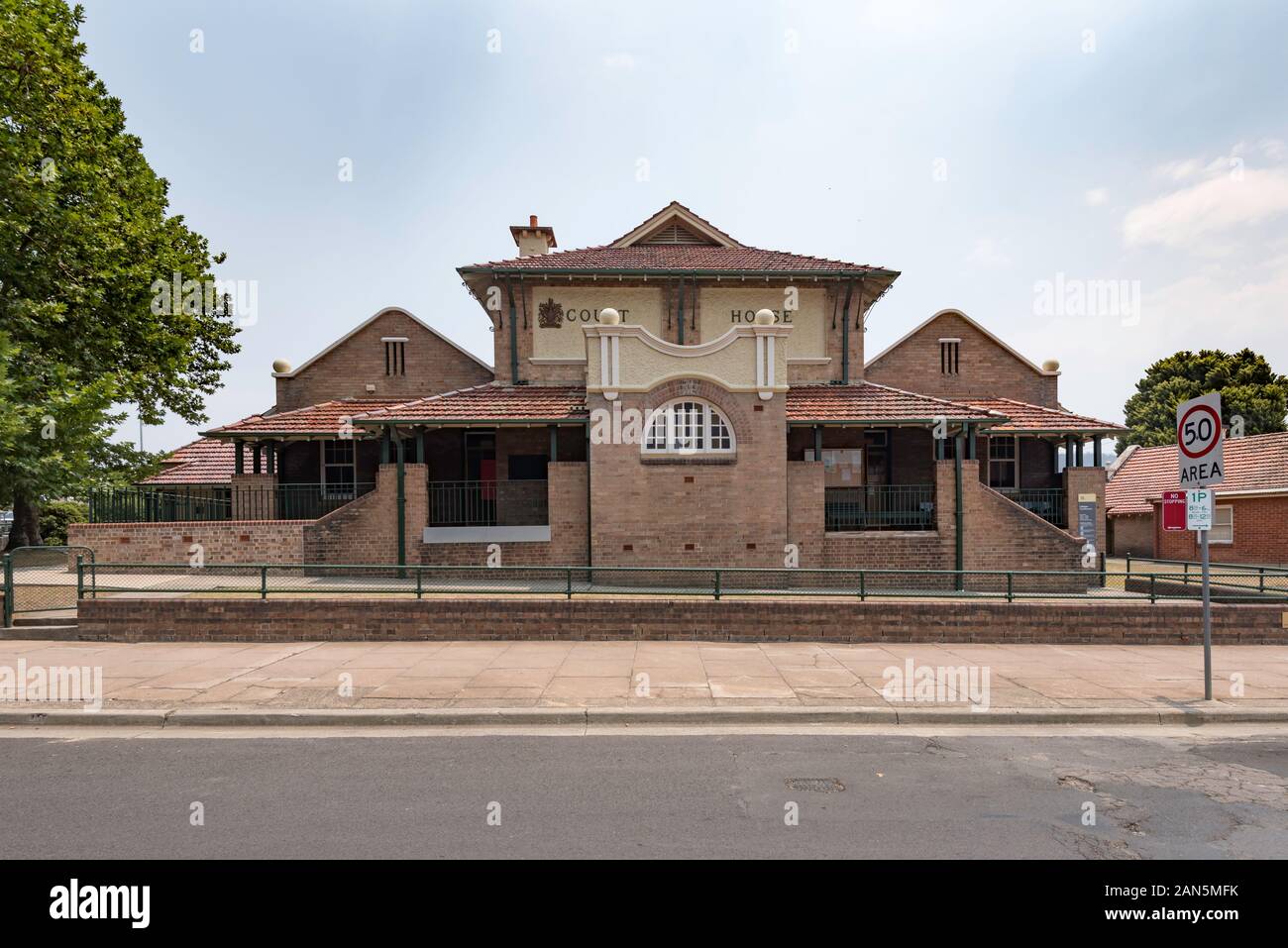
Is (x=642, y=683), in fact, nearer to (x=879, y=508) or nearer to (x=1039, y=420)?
(x=879, y=508)

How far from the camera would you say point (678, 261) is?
21359mm

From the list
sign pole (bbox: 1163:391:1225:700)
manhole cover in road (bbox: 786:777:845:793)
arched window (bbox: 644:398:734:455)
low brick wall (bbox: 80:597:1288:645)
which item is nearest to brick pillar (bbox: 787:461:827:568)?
arched window (bbox: 644:398:734:455)

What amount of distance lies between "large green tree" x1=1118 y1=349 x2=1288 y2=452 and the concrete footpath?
28.3 meters

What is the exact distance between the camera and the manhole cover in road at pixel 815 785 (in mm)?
5520

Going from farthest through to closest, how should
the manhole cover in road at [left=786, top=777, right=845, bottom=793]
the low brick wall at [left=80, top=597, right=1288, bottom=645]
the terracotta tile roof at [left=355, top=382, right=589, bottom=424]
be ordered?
the terracotta tile roof at [left=355, top=382, right=589, bottom=424], the low brick wall at [left=80, top=597, right=1288, bottom=645], the manhole cover in road at [left=786, top=777, right=845, bottom=793]

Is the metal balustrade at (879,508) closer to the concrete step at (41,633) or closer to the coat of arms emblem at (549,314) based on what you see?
the coat of arms emblem at (549,314)

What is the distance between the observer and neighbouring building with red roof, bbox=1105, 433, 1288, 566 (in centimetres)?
2308

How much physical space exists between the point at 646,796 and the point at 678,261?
61.5ft

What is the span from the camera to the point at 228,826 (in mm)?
4836

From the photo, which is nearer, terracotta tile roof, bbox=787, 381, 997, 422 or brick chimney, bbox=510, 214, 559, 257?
terracotta tile roof, bbox=787, 381, 997, 422

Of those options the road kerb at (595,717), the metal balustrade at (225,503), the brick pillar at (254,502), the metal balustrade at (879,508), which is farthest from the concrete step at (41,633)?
the metal balustrade at (879,508)

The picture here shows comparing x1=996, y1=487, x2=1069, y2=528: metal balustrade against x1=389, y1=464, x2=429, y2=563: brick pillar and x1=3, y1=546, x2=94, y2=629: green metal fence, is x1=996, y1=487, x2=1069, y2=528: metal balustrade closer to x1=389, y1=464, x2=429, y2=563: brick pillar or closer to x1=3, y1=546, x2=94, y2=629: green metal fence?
x1=389, y1=464, x2=429, y2=563: brick pillar

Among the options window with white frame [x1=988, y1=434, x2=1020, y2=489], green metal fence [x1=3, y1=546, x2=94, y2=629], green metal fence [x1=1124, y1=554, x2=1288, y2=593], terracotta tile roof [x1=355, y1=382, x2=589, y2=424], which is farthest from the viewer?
window with white frame [x1=988, y1=434, x2=1020, y2=489]

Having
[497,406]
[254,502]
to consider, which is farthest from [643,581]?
[254,502]
